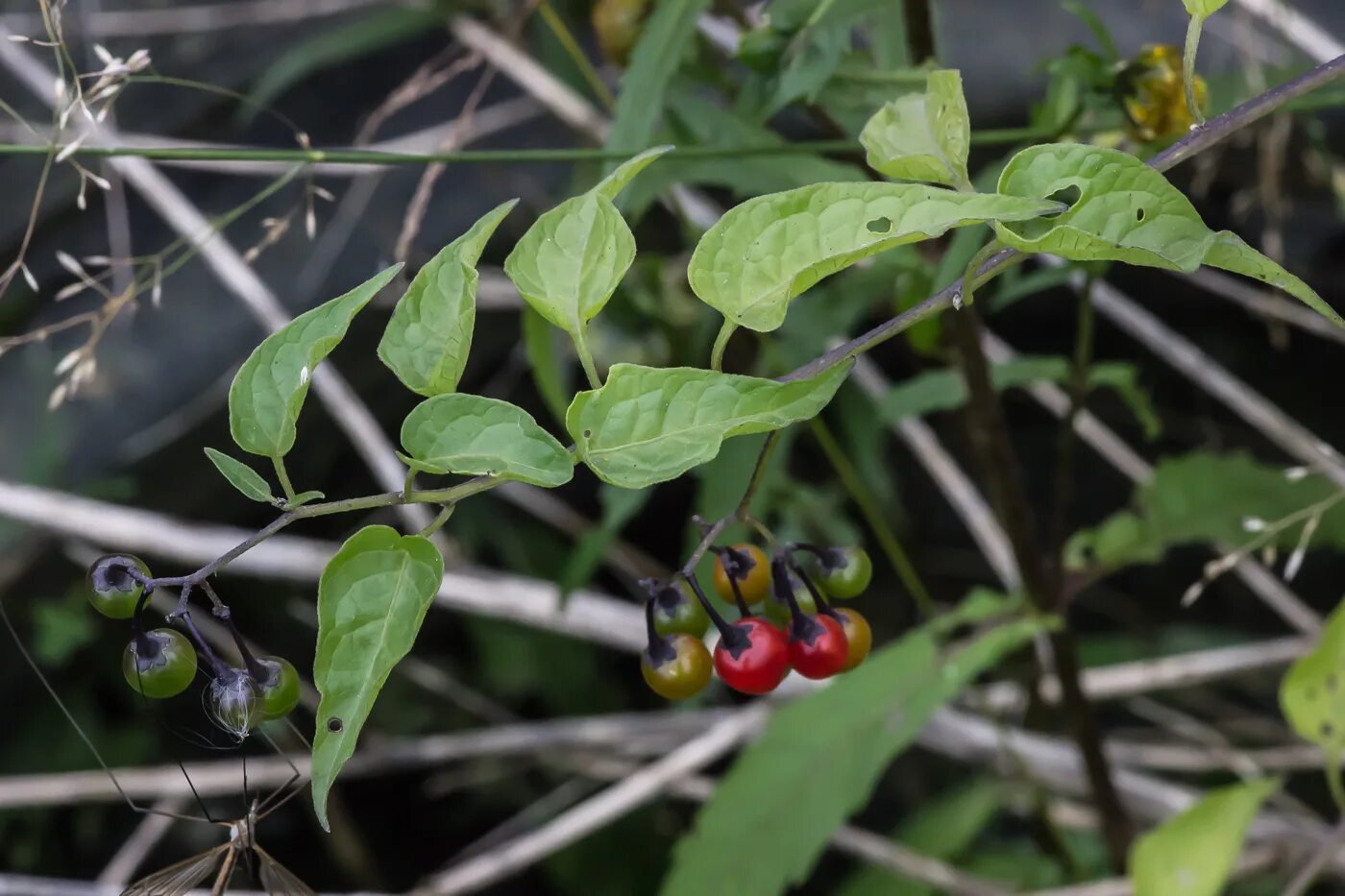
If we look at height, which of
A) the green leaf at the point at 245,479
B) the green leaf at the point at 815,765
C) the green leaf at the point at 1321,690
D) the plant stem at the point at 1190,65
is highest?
the plant stem at the point at 1190,65

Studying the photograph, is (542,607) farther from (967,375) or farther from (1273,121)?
(1273,121)

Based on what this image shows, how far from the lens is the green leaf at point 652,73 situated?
0.82m

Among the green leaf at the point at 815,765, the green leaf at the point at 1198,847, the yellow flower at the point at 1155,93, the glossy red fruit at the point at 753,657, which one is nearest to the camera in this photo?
the glossy red fruit at the point at 753,657

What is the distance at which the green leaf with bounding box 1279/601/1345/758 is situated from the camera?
92cm

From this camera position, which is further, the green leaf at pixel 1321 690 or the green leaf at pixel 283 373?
the green leaf at pixel 1321 690

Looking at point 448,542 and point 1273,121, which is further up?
point 1273,121

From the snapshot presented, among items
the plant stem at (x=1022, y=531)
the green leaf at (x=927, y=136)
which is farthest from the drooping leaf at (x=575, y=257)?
the plant stem at (x=1022, y=531)

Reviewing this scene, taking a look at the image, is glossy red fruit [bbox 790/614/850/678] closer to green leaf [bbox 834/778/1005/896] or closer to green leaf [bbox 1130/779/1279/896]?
green leaf [bbox 1130/779/1279/896]

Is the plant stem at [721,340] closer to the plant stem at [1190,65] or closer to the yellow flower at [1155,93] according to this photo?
the plant stem at [1190,65]

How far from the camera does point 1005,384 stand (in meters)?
1.04

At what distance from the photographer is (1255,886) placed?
56.4 inches

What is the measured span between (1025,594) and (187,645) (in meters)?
0.74

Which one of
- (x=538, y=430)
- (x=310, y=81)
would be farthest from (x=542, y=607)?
(x=310, y=81)

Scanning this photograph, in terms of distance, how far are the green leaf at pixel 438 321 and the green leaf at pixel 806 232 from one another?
0.10 m
